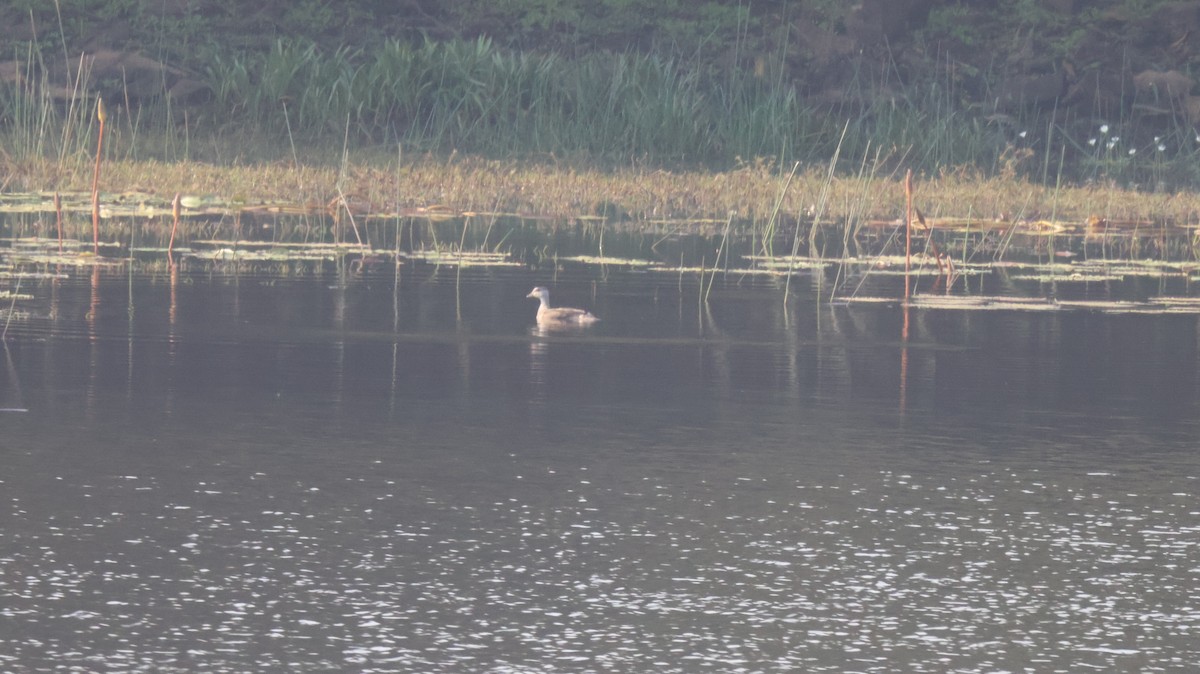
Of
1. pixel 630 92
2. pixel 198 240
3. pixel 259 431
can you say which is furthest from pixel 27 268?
pixel 630 92

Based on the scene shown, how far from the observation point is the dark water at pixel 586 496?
17.2 feet

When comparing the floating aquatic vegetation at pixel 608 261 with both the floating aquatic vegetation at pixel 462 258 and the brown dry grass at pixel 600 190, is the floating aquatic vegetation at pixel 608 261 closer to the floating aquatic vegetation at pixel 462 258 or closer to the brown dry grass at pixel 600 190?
the floating aquatic vegetation at pixel 462 258

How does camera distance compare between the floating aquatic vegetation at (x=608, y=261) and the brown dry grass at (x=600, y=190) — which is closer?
the floating aquatic vegetation at (x=608, y=261)

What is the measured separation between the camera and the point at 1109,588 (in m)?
5.88

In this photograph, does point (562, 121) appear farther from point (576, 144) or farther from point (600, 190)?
point (600, 190)

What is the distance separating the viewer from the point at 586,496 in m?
6.80

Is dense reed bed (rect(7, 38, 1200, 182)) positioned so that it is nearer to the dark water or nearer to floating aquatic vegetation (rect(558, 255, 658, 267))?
floating aquatic vegetation (rect(558, 255, 658, 267))

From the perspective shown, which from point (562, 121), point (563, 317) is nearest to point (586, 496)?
point (563, 317)

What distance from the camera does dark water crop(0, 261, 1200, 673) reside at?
5.25 metres

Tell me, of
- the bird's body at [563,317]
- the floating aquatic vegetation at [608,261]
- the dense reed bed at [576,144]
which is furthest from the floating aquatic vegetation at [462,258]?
the dense reed bed at [576,144]

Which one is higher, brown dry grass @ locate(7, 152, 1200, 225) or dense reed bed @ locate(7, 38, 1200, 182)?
dense reed bed @ locate(7, 38, 1200, 182)

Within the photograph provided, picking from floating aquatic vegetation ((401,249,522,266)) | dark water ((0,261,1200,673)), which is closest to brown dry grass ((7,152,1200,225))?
floating aquatic vegetation ((401,249,522,266))

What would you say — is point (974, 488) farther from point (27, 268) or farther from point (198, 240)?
point (198, 240)

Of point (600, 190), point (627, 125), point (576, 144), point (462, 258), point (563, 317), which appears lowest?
point (563, 317)
